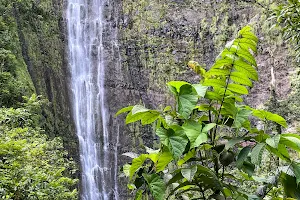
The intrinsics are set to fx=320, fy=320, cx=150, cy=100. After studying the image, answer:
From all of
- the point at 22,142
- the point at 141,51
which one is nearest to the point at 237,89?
the point at 22,142

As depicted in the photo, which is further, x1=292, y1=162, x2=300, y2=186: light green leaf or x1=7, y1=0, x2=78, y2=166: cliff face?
x1=7, y1=0, x2=78, y2=166: cliff face

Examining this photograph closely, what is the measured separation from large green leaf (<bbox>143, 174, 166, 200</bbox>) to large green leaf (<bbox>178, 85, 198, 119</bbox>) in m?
0.22

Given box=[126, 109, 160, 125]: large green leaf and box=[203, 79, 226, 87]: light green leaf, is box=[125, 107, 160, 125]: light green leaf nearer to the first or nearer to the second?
box=[126, 109, 160, 125]: large green leaf

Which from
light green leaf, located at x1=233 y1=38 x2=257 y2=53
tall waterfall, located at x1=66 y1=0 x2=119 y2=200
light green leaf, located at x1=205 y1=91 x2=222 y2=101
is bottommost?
tall waterfall, located at x1=66 y1=0 x2=119 y2=200

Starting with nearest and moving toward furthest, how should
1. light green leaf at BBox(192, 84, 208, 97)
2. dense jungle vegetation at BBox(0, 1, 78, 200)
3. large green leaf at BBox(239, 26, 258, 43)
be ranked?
light green leaf at BBox(192, 84, 208, 97) < large green leaf at BBox(239, 26, 258, 43) < dense jungle vegetation at BBox(0, 1, 78, 200)

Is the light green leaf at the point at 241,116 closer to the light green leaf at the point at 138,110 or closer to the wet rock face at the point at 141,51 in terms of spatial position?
the light green leaf at the point at 138,110

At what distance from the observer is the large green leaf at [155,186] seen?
97 centimetres

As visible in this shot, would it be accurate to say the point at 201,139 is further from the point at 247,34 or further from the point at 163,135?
the point at 247,34

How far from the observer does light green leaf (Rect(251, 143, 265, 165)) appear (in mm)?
896

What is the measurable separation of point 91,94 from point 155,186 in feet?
46.6

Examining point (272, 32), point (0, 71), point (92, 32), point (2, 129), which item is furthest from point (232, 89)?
point (92, 32)

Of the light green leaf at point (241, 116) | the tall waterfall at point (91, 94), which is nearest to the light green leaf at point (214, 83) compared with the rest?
the light green leaf at point (241, 116)

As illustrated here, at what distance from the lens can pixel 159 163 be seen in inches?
40.1

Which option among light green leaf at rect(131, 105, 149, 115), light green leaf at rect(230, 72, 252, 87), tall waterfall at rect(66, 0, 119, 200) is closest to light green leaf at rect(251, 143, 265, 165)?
light green leaf at rect(230, 72, 252, 87)
